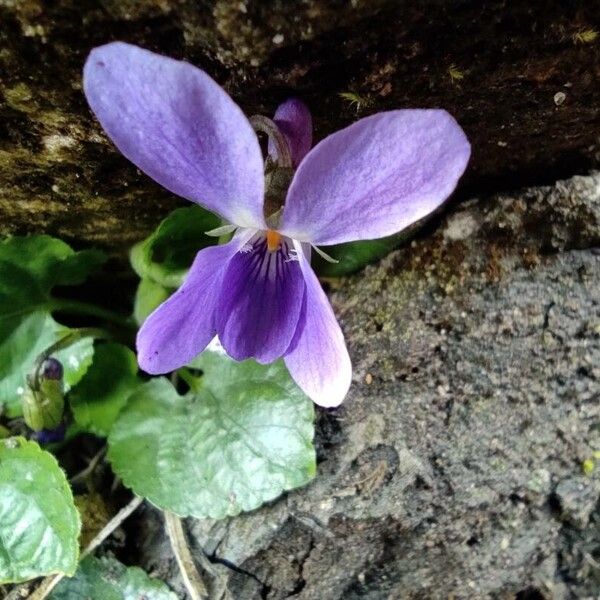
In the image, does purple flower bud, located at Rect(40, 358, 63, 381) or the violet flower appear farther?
purple flower bud, located at Rect(40, 358, 63, 381)

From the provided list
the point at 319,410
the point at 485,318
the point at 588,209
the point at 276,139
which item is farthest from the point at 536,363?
the point at 276,139

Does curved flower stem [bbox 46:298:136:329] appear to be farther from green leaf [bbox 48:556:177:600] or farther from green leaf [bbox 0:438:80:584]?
green leaf [bbox 48:556:177:600]

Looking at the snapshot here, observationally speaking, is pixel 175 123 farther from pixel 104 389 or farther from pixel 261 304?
pixel 104 389

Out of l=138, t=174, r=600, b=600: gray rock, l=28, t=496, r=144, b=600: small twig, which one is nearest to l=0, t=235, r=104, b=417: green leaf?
l=28, t=496, r=144, b=600: small twig

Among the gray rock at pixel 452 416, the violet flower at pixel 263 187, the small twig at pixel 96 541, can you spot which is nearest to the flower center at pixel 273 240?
the violet flower at pixel 263 187

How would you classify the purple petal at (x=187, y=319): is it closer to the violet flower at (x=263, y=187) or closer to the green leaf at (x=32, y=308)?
the violet flower at (x=263, y=187)

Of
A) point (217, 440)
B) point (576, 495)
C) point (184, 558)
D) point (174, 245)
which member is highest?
point (174, 245)

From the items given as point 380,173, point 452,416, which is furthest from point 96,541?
point 380,173
